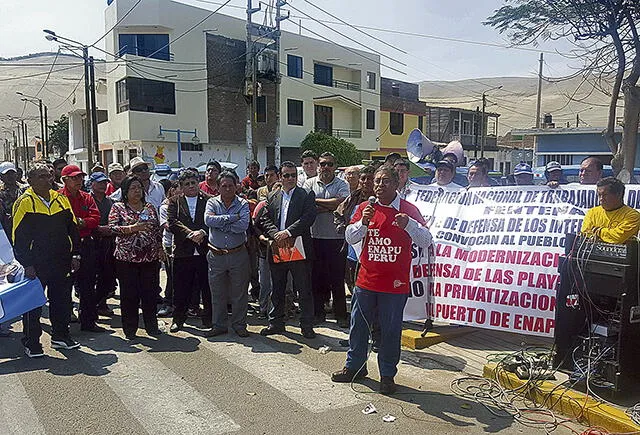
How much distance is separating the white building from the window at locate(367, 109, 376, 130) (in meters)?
4.44

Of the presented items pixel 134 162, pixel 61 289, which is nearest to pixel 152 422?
pixel 61 289

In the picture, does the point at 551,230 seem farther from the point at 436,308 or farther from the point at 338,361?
the point at 338,361

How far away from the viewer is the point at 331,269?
6844 mm

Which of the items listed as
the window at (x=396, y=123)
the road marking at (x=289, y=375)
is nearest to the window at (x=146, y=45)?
the window at (x=396, y=123)

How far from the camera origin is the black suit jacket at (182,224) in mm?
6695

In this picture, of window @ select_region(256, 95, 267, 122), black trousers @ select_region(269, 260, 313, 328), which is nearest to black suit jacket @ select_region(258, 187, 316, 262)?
black trousers @ select_region(269, 260, 313, 328)

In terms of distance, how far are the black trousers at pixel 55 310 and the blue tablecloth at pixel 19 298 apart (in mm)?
148

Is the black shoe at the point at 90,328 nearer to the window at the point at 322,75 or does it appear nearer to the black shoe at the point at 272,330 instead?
the black shoe at the point at 272,330

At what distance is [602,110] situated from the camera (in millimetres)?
121062

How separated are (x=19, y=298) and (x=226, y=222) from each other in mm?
2286

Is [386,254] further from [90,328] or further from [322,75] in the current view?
[322,75]

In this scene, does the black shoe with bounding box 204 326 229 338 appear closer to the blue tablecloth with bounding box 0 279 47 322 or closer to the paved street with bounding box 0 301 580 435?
the paved street with bounding box 0 301 580 435

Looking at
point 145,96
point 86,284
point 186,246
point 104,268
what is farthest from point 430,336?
point 145,96

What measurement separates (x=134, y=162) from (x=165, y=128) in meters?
26.1
